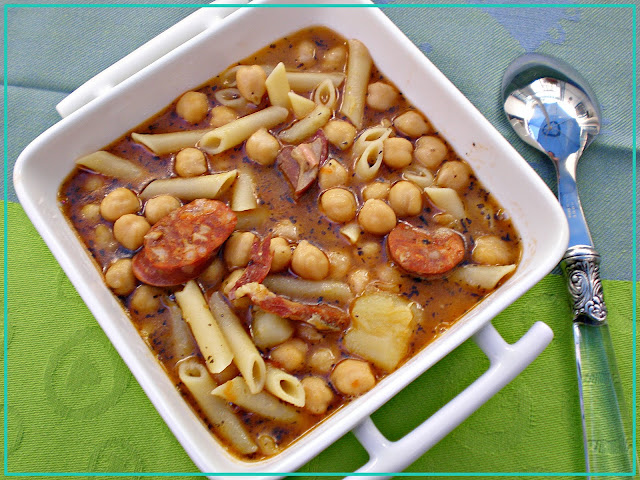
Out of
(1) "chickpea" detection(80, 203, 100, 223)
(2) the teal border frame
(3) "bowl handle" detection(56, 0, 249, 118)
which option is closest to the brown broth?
(1) "chickpea" detection(80, 203, 100, 223)

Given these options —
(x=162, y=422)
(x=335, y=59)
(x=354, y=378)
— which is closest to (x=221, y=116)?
(x=335, y=59)

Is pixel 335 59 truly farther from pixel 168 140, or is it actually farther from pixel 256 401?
pixel 256 401

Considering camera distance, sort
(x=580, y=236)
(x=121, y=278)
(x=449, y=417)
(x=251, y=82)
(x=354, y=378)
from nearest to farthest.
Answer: (x=449, y=417)
(x=354, y=378)
(x=121, y=278)
(x=251, y=82)
(x=580, y=236)

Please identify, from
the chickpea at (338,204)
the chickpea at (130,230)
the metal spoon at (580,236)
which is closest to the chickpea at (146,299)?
the chickpea at (130,230)

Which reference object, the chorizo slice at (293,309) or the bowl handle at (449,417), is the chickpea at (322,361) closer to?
the chorizo slice at (293,309)

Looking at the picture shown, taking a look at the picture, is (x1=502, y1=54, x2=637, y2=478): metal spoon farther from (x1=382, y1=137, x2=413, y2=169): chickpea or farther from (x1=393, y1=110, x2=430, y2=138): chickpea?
(x1=382, y1=137, x2=413, y2=169): chickpea

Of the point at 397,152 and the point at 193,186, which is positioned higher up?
the point at 193,186

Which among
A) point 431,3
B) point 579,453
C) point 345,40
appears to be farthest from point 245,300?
point 431,3
